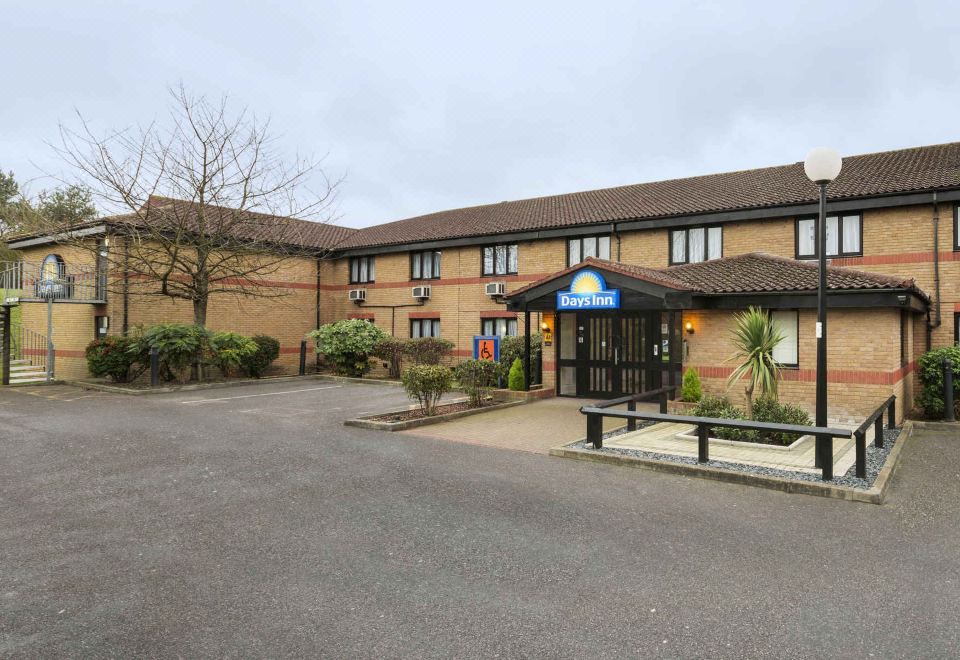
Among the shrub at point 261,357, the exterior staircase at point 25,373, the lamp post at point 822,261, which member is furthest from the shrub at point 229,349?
the lamp post at point 822,261

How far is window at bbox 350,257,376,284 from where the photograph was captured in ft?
79.0

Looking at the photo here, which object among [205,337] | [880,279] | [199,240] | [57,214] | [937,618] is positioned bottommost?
[937,618]

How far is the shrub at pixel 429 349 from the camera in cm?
2020


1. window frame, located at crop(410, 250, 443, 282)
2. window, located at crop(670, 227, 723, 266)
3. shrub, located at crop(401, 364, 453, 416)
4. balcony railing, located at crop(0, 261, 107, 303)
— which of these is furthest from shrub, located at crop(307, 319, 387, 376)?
window, located at crop(670, 227, 723, 266)

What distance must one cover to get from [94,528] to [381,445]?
431 centimetres

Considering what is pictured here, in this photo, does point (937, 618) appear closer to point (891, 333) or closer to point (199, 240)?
point (891, 333)

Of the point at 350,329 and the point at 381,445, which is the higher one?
the point at 350,329

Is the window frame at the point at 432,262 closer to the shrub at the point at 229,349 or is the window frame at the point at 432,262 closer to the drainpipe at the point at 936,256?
the shrub at the point at 229,349

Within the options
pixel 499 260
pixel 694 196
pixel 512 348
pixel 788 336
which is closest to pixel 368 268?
pixel 499 260

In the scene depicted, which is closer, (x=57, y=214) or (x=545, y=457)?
(x=545, y=457)

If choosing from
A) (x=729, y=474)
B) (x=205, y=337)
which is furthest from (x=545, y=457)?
(x=205, y=337)

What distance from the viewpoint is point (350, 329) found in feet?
67.7

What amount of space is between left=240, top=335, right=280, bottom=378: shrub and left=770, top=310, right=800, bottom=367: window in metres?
16.2

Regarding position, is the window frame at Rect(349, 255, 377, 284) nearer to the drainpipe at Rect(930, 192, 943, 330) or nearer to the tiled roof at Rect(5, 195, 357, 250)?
the tiled roof at Rect(5, 195, 357, 250)
